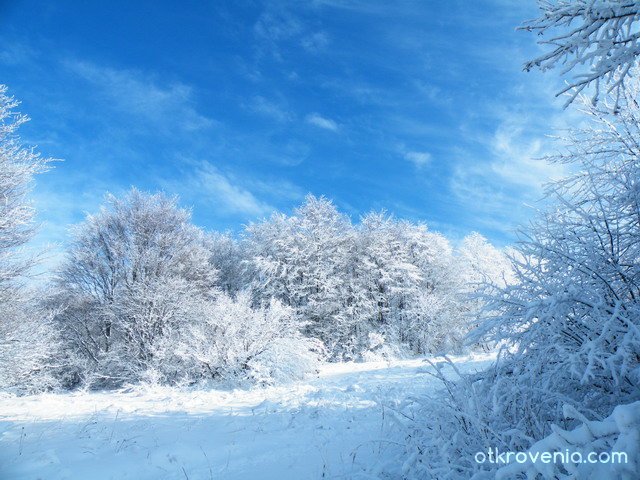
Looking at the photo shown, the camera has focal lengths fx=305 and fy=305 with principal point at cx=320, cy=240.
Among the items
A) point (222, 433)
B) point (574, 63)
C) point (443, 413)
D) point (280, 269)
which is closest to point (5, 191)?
point (222, 433)

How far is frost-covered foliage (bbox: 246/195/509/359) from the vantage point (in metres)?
19.2

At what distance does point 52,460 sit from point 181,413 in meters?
2.79

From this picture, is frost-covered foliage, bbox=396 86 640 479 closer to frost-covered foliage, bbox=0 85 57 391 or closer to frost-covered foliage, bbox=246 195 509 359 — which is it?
frost-covered foliage, bbox=0 85 57 391

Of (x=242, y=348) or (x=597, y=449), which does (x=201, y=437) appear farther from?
(x=242, y=348)

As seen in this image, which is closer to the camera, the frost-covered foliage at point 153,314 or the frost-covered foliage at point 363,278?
the frost-covered foliage at point 153,314

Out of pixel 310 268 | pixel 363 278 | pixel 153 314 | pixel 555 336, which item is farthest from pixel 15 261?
pixel 363 278

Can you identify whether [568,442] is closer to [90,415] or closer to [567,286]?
[567,286]

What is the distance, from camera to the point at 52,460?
13.0 ft

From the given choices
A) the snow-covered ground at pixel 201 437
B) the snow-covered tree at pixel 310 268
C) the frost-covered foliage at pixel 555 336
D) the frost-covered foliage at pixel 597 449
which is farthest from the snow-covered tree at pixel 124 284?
the frost-covered foliage at pixel 597 449

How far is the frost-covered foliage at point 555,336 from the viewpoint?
8.16 feet

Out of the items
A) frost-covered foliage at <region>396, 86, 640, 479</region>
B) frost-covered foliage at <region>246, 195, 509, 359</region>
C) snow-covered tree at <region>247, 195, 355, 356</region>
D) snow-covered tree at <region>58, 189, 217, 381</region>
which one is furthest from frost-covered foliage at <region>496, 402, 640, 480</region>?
snow-covered tree at <region>247, 195, 355, 356</region>

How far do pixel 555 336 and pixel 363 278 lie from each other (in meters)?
19.4

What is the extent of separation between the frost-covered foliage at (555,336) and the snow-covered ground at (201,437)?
471 millimetres

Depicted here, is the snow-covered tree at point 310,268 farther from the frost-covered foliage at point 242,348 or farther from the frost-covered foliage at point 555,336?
the frost-covered foliage at point 555,336
